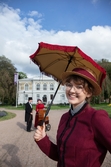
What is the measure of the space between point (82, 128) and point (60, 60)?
126cm

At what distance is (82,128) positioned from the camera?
57.3 inches

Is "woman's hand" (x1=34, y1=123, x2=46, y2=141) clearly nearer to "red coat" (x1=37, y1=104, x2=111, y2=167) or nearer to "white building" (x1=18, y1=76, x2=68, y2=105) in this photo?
"red coat" (x1=37, y1=104, x2=111, y2=167)

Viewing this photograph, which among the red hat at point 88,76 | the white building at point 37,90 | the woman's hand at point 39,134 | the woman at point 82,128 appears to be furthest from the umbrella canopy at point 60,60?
the white building at point 37,90

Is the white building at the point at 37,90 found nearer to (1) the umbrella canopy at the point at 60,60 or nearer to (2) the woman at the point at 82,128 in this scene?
(1) the umbrella canopy at the point at 60,60

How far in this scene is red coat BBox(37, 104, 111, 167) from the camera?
53.5 inches

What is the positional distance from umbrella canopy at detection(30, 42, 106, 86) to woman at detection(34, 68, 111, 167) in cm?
22

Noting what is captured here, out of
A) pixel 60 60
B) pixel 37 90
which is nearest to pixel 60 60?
pixel 60 60

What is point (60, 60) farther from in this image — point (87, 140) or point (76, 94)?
point (87, 140)

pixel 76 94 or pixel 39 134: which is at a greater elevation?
pixel 76 94

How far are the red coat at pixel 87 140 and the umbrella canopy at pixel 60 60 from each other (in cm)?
47

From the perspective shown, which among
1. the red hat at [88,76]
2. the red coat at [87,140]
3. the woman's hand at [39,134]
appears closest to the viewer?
the red coat at [87,140]

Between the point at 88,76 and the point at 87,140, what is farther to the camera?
the point at 88,76

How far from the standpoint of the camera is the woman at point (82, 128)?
4.54ft

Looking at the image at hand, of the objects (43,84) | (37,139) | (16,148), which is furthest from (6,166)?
(43,84)
